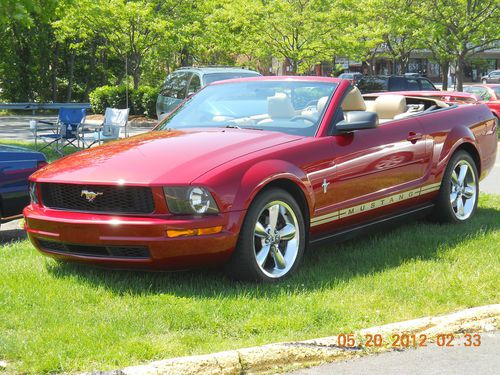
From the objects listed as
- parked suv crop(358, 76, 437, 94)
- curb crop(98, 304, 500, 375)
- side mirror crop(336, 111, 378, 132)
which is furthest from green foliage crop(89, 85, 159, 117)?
curb crop(98, 304, 500, 375)

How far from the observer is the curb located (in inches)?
158

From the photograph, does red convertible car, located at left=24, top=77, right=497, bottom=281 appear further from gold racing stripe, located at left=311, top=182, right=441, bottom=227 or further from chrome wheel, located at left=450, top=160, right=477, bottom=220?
chrome wheel, located at left=450, top=160, right=477, bottom=220

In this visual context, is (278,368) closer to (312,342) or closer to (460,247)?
(312,342)

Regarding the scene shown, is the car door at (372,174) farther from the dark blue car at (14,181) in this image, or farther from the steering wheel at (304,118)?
the dark blue car at (14,181)

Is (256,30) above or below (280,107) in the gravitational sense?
above

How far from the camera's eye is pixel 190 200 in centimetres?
521

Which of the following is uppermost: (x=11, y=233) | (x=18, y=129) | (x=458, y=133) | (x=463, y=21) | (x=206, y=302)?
(x=463, y=21)

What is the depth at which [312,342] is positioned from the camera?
437 cm

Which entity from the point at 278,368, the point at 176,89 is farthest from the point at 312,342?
the point at 176,89

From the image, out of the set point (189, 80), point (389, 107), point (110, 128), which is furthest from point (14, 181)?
point (189, 80)

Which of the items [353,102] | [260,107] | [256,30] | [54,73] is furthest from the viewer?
[54,73]

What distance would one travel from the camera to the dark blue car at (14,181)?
7.30m

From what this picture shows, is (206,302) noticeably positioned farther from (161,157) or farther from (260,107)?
(260,107)

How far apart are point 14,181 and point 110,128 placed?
27.2ft
